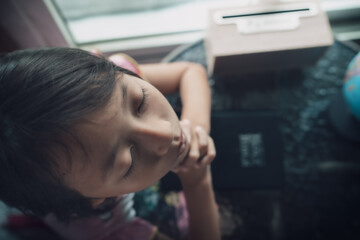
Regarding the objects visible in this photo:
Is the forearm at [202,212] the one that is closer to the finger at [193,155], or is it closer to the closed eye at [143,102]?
the finger at [193,155]

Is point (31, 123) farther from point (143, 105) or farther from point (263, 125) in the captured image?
point (263, 125)

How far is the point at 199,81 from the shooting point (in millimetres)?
623

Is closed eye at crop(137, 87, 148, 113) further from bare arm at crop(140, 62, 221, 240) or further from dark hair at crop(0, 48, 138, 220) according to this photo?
bare arm at crop(140, 62, 221, 240)

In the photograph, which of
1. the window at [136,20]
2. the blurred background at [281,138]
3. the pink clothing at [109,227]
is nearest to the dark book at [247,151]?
the blurred background at [281,138]

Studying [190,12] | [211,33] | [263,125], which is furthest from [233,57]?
[190,12]

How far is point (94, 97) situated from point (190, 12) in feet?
2.57

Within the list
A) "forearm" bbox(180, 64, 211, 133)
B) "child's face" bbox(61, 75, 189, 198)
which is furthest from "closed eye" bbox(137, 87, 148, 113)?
"forearm" bbox(180, 64, 211, 133)

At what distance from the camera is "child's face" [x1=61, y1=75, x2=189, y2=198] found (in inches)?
11.0

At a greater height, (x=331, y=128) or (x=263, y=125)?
(x=263, y=125)

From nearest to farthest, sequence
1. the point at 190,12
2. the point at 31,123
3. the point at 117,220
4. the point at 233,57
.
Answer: the point at 31,123, the point at 117,220, the point at 233,57, the point at 190,12

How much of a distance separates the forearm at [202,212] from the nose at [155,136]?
0.21m

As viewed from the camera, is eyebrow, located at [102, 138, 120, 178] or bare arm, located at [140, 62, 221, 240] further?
bare arm, located at [140, 62, 221, 240]

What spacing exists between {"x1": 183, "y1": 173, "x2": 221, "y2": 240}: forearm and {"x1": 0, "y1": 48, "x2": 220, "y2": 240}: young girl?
0.16m

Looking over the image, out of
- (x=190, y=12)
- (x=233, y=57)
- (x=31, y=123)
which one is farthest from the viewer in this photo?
(x=190, y=12)
